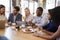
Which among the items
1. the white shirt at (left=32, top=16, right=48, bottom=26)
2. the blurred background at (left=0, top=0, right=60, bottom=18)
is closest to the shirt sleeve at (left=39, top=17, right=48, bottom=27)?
the white shirt at (left=32, top=16, right=48, bottom=26)

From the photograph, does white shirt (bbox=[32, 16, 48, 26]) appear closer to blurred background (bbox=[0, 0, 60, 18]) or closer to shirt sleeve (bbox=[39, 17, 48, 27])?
shirt sleeve (bbox=[39, 17, 48, 27])

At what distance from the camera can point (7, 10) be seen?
5477 mm

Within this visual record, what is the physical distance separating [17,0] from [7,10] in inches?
20.7

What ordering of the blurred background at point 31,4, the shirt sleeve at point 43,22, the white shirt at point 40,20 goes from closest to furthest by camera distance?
the shirt sleeve at point 43,22
the white shirt at point 40,20
the blurred background at point 31,4

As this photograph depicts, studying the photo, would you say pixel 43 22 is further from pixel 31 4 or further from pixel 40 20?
pixel 31 4

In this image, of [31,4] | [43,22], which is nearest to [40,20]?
[43,22]

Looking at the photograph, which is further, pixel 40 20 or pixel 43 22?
pixel 40 20

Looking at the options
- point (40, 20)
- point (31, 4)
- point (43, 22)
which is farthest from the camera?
point (31, 4)

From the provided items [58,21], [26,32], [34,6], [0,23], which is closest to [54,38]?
[58,21]

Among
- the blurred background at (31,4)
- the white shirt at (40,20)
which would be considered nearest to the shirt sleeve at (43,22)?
the white shirt at (40,20)

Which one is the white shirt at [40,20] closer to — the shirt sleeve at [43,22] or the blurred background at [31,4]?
the shirt sleeve at [43,22]

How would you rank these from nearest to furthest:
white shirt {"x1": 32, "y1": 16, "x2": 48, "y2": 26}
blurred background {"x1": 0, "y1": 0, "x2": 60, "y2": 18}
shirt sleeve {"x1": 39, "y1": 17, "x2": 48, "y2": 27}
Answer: shirt sleeve {"x1": 39, "y1": 17, "x2": 48, "y2": 27}, white shirt {"x1": 32, "y1": 16, "x2": 48, "y2": 26}, blurred background {"x1": 0, "y1": 0, "x2": 60, "y2": 18}

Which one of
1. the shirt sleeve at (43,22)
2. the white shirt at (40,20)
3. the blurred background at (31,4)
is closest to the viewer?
the shirt sleeve at (43,22)

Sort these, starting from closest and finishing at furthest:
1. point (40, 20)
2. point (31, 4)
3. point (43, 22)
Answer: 1. point (43, 22)
2. point (40, 20)
3. point (31, 4)
